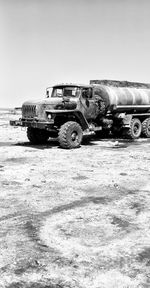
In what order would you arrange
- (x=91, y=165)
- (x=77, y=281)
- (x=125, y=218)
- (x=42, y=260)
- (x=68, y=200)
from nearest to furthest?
(x=77, y=281), (x=42, y=260), (x=125, y=218), (x=68, y=200), (x=91, y=165)

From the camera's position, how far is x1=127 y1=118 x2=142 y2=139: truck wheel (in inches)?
704

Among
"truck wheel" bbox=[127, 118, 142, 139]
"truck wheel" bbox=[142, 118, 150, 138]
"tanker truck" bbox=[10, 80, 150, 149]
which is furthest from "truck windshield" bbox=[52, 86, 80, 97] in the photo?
"truck wheel" bbox=[142, 118, 150, 138]

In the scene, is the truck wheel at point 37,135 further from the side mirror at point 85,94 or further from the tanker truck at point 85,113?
the side mirror at point 85,94

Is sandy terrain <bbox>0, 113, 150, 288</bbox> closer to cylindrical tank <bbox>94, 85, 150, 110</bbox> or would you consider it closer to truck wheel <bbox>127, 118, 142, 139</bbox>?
cylindrical tank <bbox>94, 85, 150, 110</bbox>

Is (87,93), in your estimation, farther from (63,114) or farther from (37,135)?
(37,135)

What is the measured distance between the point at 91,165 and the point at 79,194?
3.36 metres

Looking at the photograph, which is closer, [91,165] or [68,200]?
[68,200]

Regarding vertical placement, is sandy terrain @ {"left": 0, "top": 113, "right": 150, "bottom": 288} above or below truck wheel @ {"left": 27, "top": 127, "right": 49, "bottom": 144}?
below

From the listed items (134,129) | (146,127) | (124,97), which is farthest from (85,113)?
(146,127)

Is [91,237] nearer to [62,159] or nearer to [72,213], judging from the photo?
[72,213]

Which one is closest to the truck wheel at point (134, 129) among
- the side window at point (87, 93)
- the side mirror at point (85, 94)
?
the side window at point (87, 93)

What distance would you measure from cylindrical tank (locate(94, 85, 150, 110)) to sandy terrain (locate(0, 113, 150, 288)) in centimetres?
599

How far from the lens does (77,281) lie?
12.8 feet

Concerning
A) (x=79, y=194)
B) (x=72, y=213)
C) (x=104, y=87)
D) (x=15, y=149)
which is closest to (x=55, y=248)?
(x=72, y=213)
